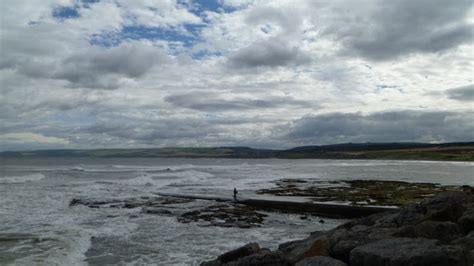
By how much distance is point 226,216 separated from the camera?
23.8 m

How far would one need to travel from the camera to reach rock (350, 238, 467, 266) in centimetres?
709

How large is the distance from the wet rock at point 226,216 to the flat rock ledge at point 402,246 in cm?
870

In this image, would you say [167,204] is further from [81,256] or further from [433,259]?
[433,259]

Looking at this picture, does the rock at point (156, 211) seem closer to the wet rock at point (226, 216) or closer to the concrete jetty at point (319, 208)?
the wet rock at point (226, 216)

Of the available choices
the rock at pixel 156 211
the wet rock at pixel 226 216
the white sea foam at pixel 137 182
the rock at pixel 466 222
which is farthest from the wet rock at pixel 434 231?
the white sea foam at pixel 137 182

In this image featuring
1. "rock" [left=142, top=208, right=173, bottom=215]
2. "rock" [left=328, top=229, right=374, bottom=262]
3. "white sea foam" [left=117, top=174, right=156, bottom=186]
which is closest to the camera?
"rock" [left=328, top=229, right=374, bottom=262]

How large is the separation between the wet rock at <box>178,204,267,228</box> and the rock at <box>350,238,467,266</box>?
1320cm

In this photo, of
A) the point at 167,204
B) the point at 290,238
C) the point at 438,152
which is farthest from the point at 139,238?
the point at 438,152

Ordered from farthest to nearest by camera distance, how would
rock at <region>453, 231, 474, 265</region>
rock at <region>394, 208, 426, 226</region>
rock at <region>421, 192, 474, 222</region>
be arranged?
rock at <region>394, 208, 426, 226</region> < rock at <region>421, 192, 474, 222</region> < rock at <region>453, 231, 474, 265</region>

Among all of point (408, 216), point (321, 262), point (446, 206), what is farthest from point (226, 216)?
point (321, 262)

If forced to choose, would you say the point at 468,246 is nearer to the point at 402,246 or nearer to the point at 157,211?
the point at 402,246

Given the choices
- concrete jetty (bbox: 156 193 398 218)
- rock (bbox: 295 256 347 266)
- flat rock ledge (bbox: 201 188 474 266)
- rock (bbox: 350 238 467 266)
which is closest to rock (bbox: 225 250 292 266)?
flat rock ledge (bbox: 201 188 474 266)

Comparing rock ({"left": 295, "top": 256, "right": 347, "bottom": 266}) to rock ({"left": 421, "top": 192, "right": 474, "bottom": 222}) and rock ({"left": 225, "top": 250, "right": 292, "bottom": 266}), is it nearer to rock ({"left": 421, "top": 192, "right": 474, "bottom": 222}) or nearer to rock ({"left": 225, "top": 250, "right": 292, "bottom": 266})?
rock ({"left": 225, "top": 250, "right": 292, "bottom": 266})

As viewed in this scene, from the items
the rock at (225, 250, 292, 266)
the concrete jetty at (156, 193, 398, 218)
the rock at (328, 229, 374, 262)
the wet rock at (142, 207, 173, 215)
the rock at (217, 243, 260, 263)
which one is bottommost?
the wet rock at (142, 207, 173, 215)
